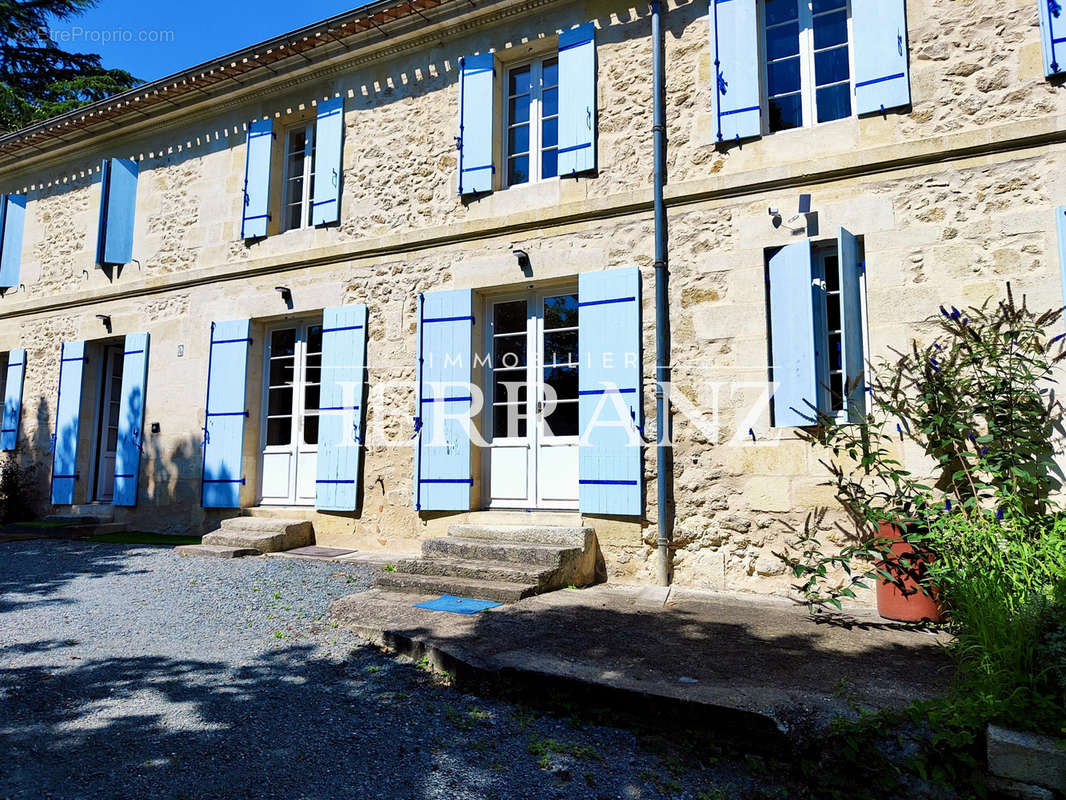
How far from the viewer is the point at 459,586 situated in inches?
176

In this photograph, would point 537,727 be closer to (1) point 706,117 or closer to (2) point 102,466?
(1) point 706,117

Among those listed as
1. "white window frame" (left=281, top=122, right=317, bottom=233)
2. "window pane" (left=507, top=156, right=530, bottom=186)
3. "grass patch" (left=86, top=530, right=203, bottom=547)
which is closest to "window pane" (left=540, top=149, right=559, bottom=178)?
"window pane" (left=507, top=156, right=530, bottom=186)

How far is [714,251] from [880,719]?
11.2ft

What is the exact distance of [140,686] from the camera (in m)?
3.01

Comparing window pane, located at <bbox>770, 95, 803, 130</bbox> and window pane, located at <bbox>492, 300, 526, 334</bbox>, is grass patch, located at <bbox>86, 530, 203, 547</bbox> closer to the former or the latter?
window pane, located at <bbox>492, 300, 526, 334</bbox>

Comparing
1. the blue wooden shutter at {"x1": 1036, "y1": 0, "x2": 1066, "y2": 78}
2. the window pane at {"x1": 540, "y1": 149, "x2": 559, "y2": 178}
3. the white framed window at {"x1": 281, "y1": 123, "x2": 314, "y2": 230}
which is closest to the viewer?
the blue wooden shutter at {"x1": 1036, "y1": 0, "x2": 1066, "y2": 78}

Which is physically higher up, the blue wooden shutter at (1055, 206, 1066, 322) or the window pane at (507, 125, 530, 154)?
the window pane at (507, 125, 530, 154)

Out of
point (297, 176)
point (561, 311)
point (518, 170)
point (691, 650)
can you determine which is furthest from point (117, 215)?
point (691, 650)

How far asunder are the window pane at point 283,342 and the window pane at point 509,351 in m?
2.30

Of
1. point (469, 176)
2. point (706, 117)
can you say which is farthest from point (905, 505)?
point (469, 176)

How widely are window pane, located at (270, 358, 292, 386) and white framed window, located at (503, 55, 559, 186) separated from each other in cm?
282

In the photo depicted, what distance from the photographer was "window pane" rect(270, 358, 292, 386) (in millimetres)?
6910

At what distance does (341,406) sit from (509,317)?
171 centimetres

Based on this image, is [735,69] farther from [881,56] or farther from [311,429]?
[311,429]
